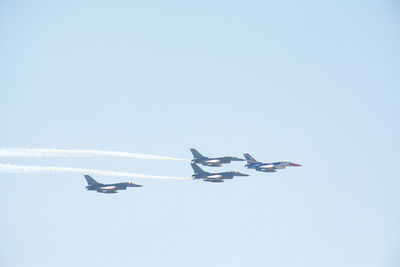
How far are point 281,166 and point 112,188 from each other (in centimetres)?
3952

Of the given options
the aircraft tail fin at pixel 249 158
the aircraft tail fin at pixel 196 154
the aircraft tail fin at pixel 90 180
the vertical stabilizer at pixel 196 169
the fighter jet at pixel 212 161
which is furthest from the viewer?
the aircraft tail fin at pixel 249 158

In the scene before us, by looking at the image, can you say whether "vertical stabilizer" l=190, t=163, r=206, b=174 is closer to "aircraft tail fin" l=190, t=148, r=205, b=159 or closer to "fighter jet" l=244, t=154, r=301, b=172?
"aircraft tail fin" l=190, t=148, r=205, b=159

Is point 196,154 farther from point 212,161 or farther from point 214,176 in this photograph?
point 214,176

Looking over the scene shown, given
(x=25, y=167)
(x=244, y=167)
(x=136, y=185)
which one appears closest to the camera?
(x=25, y=167)

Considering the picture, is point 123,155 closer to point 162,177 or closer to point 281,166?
point 162,177

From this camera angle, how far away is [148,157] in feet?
505

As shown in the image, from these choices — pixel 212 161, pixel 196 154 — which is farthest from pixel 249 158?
pixel 196 154

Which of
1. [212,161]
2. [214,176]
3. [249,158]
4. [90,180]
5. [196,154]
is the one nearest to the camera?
[214,176]

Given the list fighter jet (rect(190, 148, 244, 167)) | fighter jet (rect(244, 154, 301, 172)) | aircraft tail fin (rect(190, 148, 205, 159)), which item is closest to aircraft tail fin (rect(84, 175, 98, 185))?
fighter jet (rect(190, 148, 244, 167))

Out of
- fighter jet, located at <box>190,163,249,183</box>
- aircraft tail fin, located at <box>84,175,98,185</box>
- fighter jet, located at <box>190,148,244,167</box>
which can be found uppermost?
fighter jet, located at <box>190,148,244,167</box>

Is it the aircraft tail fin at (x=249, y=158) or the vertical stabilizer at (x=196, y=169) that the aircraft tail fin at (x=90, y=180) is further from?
the aircraft tail fin at (x=249, y=158)

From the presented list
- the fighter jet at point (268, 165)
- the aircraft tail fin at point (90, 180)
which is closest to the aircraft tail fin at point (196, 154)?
the fighter jet at point (268, 165)

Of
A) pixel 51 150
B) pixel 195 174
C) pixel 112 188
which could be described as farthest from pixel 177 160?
pixel 51 150

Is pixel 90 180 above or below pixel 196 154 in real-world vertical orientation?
below
